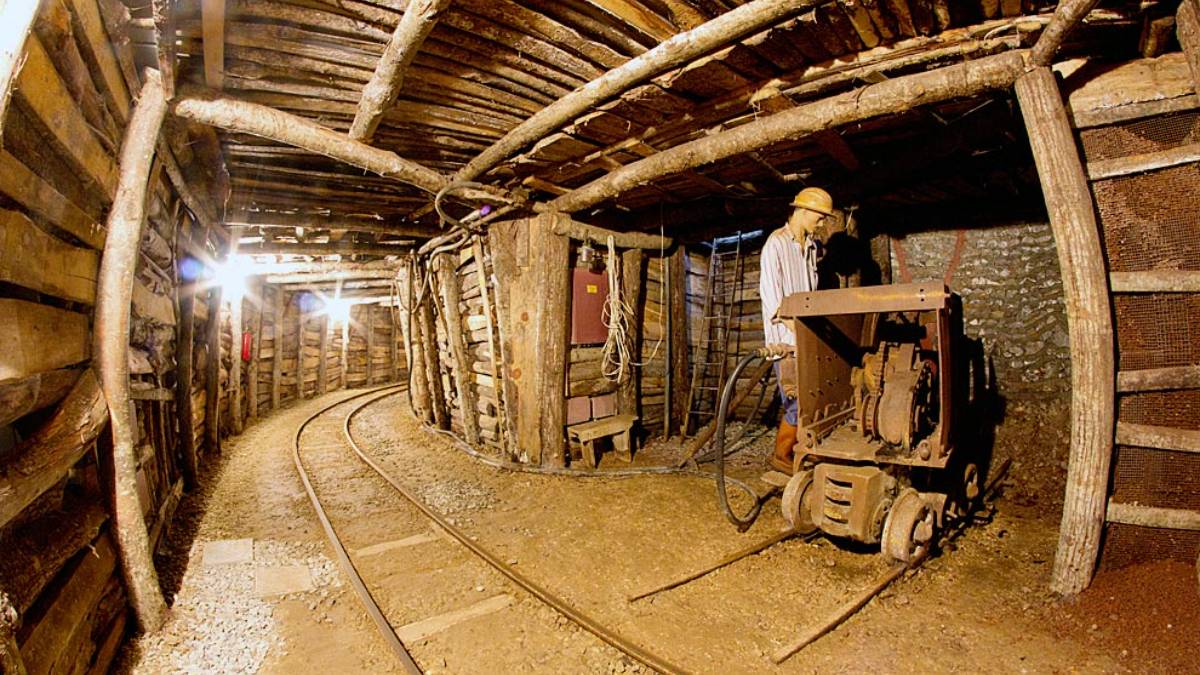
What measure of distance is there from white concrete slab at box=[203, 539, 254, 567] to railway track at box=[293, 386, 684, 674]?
56 cm

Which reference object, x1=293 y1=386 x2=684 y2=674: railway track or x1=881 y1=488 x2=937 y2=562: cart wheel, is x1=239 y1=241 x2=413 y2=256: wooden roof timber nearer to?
x1=293 y1=386 x2=684 y2=674: railway track

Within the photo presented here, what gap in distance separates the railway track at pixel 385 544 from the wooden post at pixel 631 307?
2.91 metres

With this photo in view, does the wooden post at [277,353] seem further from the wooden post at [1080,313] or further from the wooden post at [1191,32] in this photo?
the wooden post at [1191,32]

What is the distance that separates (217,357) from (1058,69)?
9.06 metres

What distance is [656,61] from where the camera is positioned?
285 cm

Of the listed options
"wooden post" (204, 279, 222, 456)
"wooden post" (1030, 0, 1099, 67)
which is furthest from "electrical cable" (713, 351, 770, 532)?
"wooden post" (204, 279, 222, 456)

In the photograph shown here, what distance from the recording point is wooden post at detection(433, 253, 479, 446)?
23.8 feet

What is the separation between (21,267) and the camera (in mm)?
1927

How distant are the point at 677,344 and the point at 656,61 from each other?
479 centimetres

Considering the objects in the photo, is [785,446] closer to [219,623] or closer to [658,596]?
[658,596]

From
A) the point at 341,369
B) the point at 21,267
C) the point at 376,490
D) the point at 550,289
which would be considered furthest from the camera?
the point at 341,369

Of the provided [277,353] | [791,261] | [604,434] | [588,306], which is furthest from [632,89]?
[277,353]

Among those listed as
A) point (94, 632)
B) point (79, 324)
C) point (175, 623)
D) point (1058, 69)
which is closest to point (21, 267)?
point (79, 324)

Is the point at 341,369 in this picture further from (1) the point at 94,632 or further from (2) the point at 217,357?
(1) the point at 94,632
